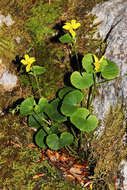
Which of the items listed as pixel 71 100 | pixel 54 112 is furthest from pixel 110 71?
pixel 54 112

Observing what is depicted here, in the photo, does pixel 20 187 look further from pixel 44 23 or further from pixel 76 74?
pixel 44 23

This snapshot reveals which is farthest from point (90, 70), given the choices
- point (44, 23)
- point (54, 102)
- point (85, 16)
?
point (44, 23)

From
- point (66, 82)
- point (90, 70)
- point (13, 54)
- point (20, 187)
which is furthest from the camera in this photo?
point (13, 54)

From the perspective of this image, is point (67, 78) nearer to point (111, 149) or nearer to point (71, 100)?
point (71, 100)

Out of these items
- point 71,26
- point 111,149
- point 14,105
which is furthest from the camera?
point 14,105

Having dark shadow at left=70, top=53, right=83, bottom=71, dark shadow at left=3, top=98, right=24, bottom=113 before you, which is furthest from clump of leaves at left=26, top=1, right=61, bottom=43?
dark shadow at left=3, top=98, right=24, bottom=113

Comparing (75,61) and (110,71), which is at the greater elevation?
(75,61)

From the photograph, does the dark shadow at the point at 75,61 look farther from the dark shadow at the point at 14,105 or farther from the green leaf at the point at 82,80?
the dark shadow at the point at 14,105

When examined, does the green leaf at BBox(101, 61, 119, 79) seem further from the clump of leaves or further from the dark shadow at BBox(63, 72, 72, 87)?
the clump of leaves
